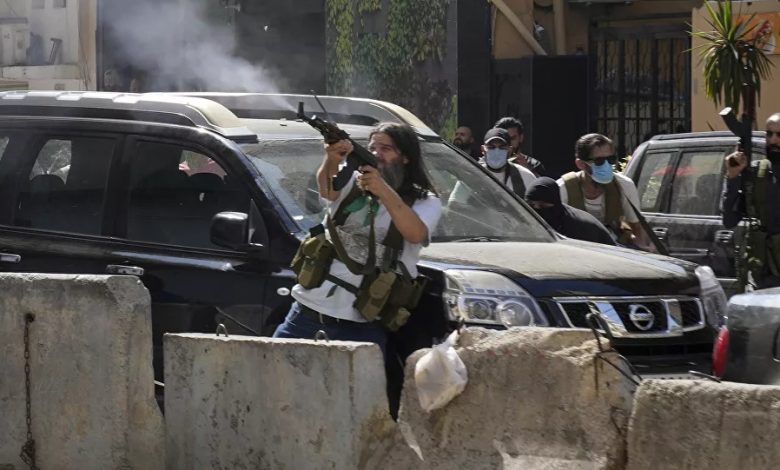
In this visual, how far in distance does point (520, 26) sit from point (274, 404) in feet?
46.9

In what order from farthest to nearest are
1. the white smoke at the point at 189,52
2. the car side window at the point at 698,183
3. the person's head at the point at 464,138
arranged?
the white smoke at the point at 189,52, the person's head at the point at 464,138, the car side window at the point at 698,183

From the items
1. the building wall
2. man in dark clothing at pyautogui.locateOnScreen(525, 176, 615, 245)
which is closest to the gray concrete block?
man in dark clothing at pyautogui.locateOnScreen(525, 176, 615, 245)

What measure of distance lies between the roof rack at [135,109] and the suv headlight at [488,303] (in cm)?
144

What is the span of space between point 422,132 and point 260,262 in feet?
4.87

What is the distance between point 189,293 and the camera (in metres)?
7.07

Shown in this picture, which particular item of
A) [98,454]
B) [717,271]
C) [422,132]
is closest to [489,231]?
[422,132]

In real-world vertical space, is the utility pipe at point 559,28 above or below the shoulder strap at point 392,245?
above

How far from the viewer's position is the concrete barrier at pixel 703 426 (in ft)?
14.4

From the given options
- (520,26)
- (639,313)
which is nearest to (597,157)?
(639,313)

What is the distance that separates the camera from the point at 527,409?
4.95m

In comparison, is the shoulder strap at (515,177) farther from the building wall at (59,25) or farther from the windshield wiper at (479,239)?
the building wall at (59,25)

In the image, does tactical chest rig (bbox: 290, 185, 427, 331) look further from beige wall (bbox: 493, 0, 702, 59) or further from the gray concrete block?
beige wall (bbox: 493, 0, 702, 59)

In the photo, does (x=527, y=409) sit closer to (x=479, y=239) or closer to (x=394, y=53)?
(x=479, y=239)

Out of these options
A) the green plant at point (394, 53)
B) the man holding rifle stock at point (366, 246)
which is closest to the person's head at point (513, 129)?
the man holding rifle stock at point (366, 246)
